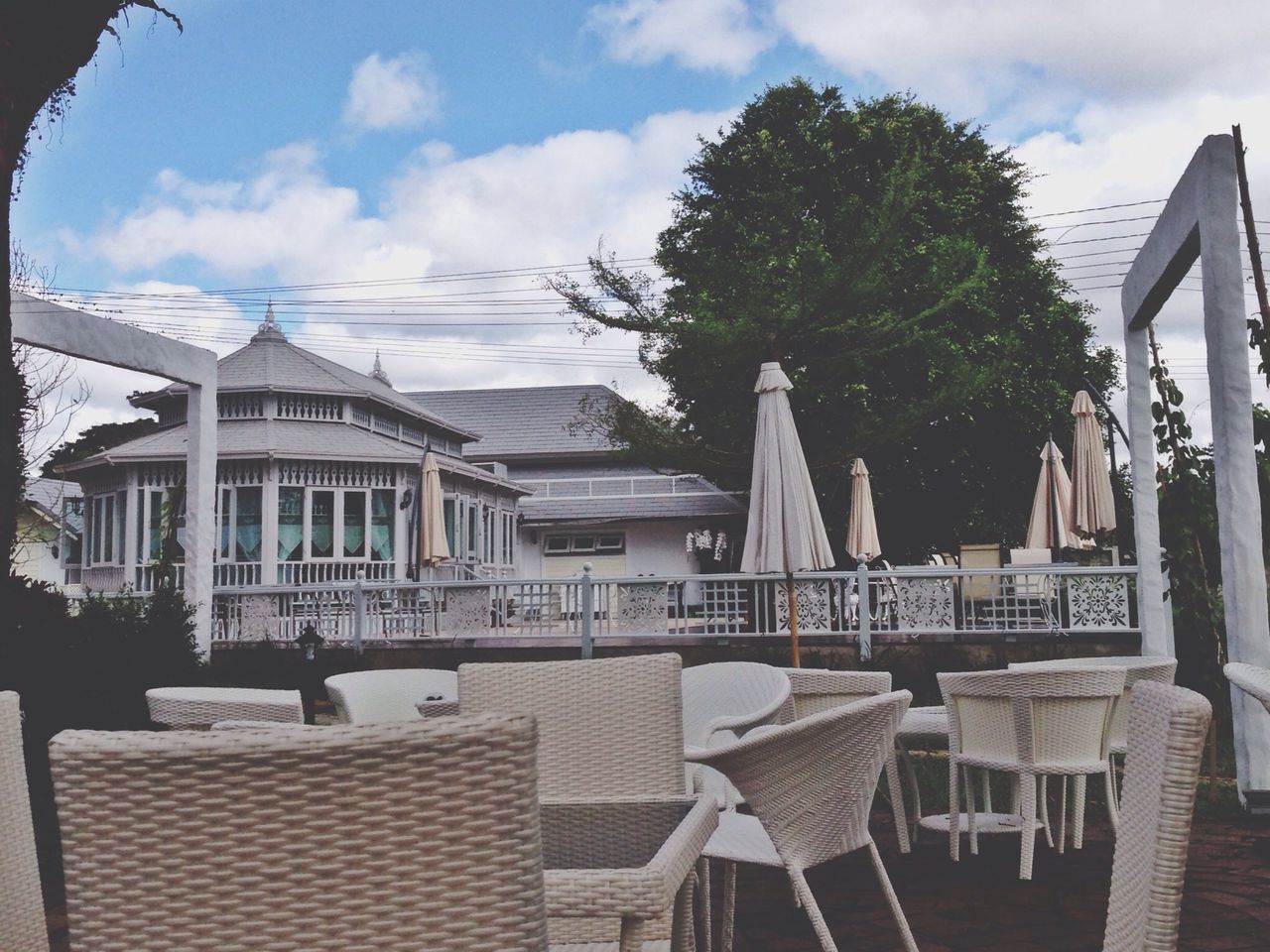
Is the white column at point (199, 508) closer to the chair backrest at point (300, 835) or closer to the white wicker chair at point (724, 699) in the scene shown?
the white wicker chair at point (724, 699)

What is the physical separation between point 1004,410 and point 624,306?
804cm

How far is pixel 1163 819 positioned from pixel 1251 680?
1938mm

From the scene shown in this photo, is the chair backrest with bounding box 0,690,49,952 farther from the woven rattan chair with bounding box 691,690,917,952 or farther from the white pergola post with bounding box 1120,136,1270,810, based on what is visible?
the white pergola post with bounding box 1120,136,1270,810

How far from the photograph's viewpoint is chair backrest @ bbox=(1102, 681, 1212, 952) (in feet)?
5.19

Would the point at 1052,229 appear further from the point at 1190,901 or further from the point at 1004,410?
the point at 1190,901

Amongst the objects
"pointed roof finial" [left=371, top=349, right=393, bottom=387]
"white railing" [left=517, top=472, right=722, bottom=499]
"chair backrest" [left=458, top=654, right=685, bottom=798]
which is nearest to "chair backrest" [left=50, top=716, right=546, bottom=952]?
"chair backrest" [left=458, top=654, right=685, bottom=798]

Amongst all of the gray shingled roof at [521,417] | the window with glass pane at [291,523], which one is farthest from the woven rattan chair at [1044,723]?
the gray shingled roof at [521,417]

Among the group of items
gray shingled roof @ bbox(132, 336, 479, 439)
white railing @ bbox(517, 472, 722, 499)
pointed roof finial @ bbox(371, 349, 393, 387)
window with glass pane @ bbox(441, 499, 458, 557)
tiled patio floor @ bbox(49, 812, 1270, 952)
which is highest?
pointed roof finial @ bbox(371, 349, 393, 387)

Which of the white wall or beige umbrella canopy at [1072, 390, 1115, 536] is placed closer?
beige umbrella canopy at [1072, 390, 1115, 536]

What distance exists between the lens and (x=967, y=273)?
21047 millimetres

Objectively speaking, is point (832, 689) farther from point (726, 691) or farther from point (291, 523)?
point (291, 523)

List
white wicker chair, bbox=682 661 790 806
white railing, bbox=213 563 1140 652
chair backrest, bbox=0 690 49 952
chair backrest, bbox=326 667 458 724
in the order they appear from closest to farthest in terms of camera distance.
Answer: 1. chair backrest, bbox=0 690 49 952
2. white wicker chair, bbox=682 661 790 806
3. chair backrest, bbox=326 667 458 724
4. white railing, bbox=213 563 1140 652

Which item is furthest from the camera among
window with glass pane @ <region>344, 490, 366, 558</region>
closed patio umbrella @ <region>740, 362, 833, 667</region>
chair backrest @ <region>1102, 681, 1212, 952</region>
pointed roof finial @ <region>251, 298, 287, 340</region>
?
pointed roof finial @ <region>251, 298, 287, 340</region>

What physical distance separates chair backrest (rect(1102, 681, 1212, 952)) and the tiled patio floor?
228cm
